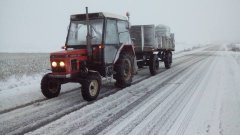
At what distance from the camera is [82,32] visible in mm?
8391

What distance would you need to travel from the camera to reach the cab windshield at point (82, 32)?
8.20 meters

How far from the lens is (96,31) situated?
8.23 metres

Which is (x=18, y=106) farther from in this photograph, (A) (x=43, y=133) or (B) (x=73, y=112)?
(A) (x=43, y=133)

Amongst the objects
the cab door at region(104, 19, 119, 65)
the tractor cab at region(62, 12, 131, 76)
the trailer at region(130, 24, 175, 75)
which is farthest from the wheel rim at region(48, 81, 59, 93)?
the trailer at region(130, 24, 175, 75)

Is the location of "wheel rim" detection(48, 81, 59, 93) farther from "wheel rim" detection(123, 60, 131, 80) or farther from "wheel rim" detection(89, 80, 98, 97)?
"wheel rim" detection(123, 60, 131, 80)

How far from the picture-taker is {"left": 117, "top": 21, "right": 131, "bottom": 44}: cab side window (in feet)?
30.0

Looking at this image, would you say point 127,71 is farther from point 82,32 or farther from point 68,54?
point 68,54

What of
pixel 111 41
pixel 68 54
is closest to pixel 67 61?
pixel 68 54

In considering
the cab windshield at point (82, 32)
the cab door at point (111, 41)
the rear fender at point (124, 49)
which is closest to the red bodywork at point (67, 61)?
the cab windshield at point (82, 32)

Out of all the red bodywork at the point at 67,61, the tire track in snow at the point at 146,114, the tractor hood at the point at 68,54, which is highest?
the tractor hood at the point at 68,54

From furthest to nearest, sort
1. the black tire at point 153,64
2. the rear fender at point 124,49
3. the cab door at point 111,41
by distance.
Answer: the black tire at point 153,64 → the rear fender at point 124,49 → the cab door at point 111,41

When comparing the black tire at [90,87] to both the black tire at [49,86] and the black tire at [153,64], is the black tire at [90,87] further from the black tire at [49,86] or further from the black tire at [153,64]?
the black tire at [153,64]

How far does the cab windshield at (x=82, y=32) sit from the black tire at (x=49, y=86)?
4.21 ft

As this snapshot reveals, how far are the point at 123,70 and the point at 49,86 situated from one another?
2.44m
